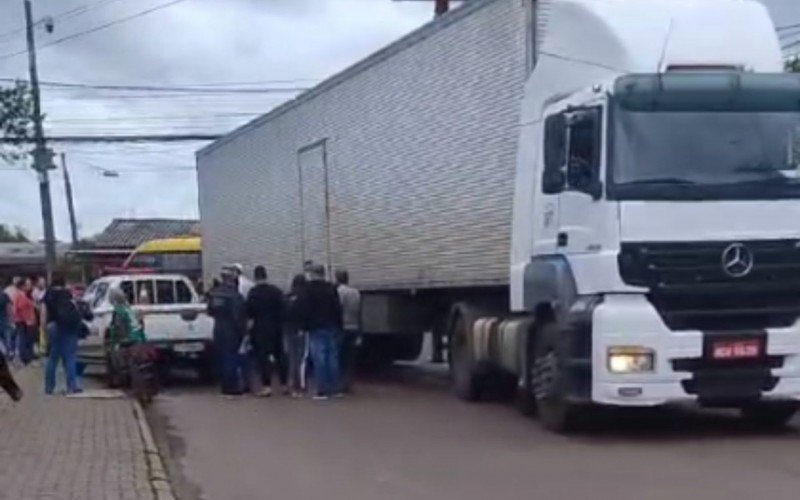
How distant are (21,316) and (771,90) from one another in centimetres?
1950

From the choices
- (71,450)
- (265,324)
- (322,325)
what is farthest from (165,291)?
(71,450)

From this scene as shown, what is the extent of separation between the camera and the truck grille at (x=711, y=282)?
13.1 m

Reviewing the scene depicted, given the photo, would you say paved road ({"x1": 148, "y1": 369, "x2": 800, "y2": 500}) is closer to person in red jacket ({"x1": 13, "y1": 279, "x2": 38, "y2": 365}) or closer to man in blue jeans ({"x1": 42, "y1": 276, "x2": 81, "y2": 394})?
man in blue jeans ({"x1": 42, "y1": 276, "x2": 81, "y2": 394})

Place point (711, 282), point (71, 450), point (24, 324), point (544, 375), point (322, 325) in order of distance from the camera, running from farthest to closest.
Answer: point (24, 324) < point (322, 325) < point (544, 375) < point (71, 450) < point (711, 282)

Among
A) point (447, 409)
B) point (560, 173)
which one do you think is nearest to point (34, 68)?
point (447, 409)

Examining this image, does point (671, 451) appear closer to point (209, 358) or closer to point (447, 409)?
point (447, 409)

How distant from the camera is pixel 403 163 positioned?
19.9 m

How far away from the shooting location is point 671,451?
13.0 metres

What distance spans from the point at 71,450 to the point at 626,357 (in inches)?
196

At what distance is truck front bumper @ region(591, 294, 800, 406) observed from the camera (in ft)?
43.0

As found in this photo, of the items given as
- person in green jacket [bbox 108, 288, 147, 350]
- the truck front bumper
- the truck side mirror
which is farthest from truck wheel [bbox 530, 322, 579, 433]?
person in green jacket [bbox 108, 288, 147, 350]

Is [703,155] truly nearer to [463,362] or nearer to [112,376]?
[463,362]

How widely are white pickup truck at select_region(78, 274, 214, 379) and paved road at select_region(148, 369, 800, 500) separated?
3.99 meters

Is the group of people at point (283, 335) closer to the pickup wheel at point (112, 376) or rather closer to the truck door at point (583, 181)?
the pickup wheel at point (112, 376)
